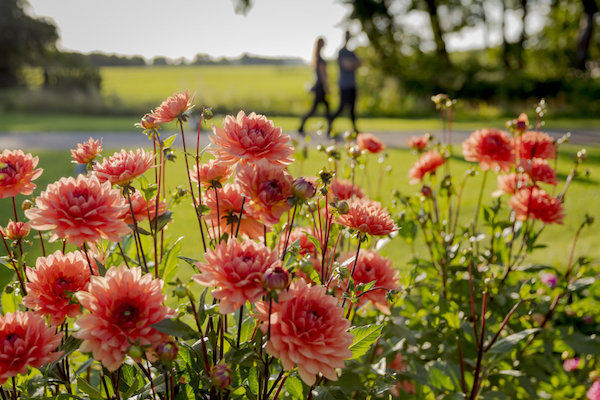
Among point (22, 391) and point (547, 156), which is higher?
point (547, 156)

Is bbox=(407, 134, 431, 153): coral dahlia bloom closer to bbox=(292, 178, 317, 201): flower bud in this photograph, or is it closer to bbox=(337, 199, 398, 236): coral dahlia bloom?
bbox=(337, 199, 398, 236): coral dahlia bloom

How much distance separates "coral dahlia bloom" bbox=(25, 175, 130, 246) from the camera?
63 cm

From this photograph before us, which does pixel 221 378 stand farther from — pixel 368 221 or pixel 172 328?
pixel 368 221

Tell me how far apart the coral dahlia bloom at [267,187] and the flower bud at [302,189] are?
3 centimetres

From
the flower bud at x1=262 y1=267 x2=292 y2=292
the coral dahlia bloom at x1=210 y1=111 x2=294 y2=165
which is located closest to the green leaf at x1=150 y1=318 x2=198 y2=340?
the flower bud at x1=262 y1=267 x2=292 y2=292

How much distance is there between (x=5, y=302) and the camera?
1.11 metres

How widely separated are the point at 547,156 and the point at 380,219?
82 centimetres

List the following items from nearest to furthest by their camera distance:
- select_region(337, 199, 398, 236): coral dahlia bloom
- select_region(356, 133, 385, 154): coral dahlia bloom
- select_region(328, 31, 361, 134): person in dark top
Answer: select_region(337, 199, 398, 236): coral dahlia bloom, select_region(356, 133, 385, 154): coral dahlia bloom, select_region(328, 31, 361, 134): person in dark top

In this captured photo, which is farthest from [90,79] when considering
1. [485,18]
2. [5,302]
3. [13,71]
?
[5,302]

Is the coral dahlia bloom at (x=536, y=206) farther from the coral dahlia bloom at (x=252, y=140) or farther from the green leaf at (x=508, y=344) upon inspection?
the coral dahlia bloom at (x=252, y=140)

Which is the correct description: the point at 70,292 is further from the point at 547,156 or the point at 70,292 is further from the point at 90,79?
the point at 90,79

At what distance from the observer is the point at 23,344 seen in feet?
2.05

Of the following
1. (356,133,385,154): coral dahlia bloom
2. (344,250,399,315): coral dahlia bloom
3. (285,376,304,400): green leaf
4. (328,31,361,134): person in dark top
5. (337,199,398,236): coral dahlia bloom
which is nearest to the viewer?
(337,199,398,236): coral dahlia bloom

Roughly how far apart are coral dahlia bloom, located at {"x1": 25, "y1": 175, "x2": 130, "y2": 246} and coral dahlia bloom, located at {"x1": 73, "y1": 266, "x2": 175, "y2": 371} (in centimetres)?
7
